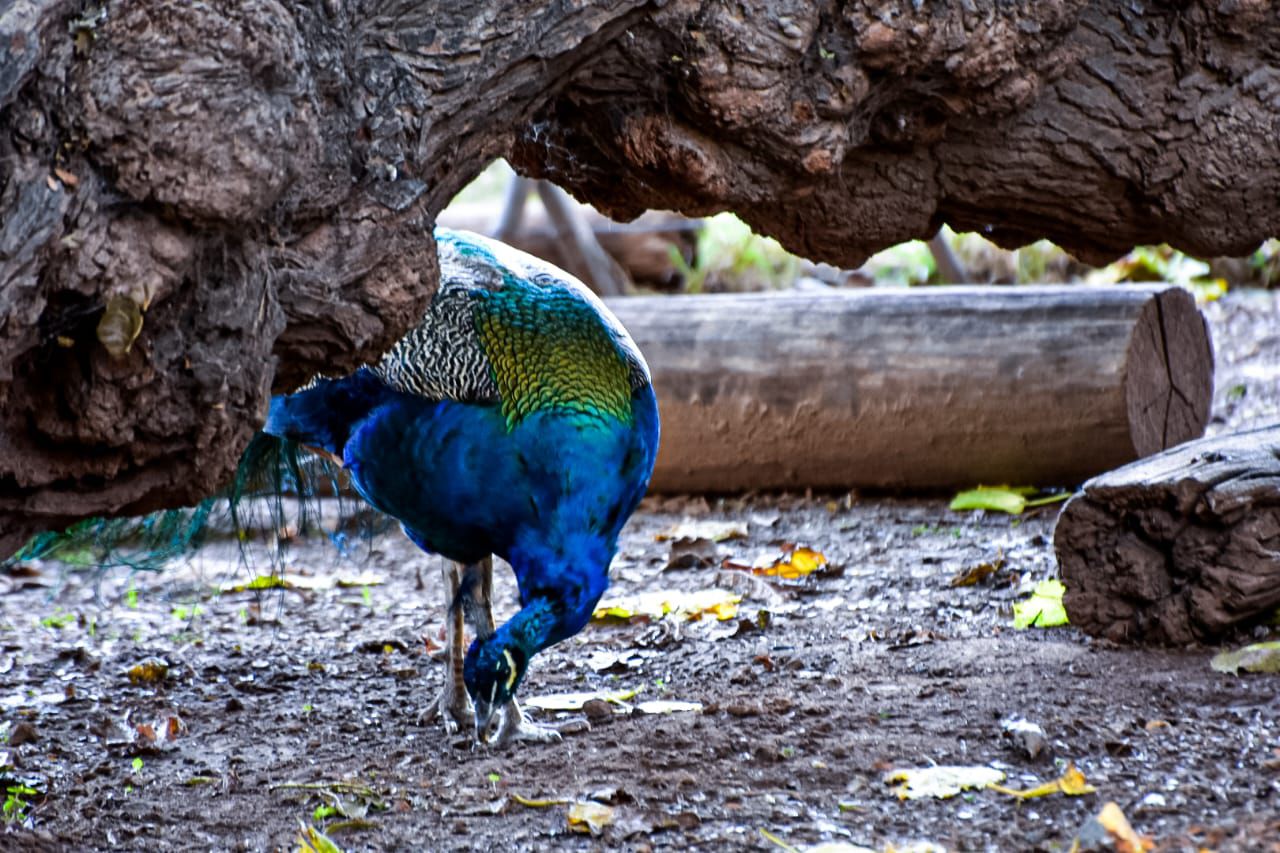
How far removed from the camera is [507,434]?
382 cm

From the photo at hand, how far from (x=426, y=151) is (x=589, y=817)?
1.38m

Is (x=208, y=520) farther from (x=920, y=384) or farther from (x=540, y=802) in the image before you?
(x=920, y=384)

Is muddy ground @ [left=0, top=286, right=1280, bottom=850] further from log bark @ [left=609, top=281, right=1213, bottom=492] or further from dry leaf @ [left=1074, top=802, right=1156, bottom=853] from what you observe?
log bark @ [left=609, top=281, right=1213, bottom=492]

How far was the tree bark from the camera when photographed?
2510 millimetres

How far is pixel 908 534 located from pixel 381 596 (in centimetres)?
209

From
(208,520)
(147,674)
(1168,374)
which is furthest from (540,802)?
(1168,374)

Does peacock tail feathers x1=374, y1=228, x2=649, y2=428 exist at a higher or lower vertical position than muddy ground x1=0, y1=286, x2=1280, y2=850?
higher

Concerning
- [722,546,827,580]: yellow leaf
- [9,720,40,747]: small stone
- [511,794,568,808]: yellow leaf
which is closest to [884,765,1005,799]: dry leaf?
[511,794,568,808]: yellow leaf

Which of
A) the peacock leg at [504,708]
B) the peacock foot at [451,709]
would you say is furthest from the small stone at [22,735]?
the peacock leg at [504,708]

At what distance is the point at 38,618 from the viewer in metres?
5.65

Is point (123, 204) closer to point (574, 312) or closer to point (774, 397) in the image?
point (574, 312)

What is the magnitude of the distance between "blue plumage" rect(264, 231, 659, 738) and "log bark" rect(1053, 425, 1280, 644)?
3.88ft

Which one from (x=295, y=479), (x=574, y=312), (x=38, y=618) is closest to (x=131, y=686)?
(x=295, y=479)

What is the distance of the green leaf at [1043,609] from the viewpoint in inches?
174
